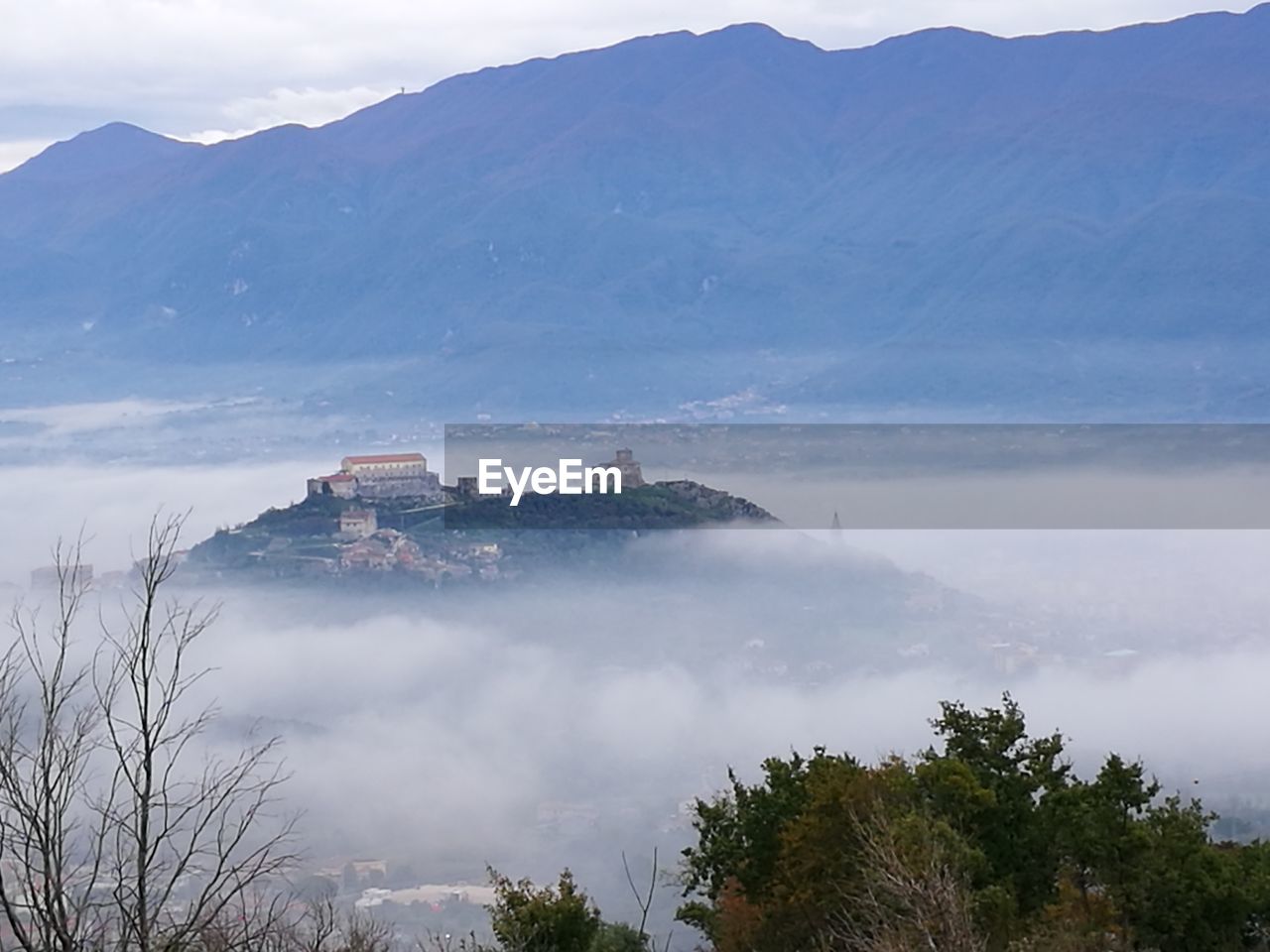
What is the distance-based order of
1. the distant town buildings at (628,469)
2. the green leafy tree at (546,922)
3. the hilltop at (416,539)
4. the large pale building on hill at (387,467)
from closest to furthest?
the green leafy tree at (546,922)
the distant town buildings at (628,469)
the hilltop at (416,539)
the large pale building on hill at (387,467)

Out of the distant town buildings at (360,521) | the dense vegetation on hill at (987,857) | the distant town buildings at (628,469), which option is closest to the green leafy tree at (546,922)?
the dense vegetation on hill at (987,857)

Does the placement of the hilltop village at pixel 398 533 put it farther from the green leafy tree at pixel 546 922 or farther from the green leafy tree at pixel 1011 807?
the green leafy tree at pixel 546 922

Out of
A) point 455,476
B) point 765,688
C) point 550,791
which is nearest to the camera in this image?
point 550,791

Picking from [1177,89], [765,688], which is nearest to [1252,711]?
[765,688]

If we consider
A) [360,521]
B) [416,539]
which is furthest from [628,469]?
[360,521]

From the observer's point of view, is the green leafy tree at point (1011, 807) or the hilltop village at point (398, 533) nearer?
the green leafy tree at point (1011, 807)

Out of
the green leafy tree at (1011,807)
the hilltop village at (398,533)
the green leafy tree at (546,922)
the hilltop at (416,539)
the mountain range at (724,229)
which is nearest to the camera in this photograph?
the green leafy tree at (546,922)

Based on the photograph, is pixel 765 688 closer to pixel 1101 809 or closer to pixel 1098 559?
pixel 1098 559

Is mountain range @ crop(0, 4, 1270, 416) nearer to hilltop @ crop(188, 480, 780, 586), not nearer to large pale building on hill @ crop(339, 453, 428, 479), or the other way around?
large pale building on hill @ crop(339, 453, 428, 479)
